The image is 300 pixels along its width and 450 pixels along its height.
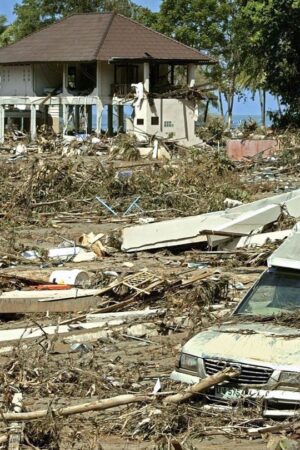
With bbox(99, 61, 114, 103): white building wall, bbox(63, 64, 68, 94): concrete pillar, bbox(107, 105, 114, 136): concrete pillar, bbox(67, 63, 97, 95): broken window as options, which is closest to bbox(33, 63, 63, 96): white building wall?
bbox(67, 63, 97, 95): broken window

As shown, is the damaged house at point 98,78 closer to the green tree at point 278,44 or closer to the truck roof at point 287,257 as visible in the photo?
the green tree at point 278,44

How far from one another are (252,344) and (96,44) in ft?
150

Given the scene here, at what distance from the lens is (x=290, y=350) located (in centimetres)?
813

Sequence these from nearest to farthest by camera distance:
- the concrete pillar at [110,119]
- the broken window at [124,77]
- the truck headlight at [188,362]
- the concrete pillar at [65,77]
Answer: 1. the truck headlight at [188,362]
2. the broken window at [124,77]
3. the concrete pillar at [65,77]
4. the concrete pillar at [110,119]

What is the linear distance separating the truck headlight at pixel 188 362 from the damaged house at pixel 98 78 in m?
39.7

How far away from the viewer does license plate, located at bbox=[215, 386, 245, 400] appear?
8039 millimetres

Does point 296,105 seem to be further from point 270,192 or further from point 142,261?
point 142,261

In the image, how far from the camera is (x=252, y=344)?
8.33m

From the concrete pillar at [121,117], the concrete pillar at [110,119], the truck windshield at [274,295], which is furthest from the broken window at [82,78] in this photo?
the truck windshield at [274,295]

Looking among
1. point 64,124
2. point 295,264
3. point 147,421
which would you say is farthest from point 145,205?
point 64,124

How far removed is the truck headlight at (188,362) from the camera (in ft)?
27.6

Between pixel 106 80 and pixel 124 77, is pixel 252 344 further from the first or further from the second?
pixel 124 77

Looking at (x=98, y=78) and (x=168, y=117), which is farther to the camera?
(x=98, y=78)

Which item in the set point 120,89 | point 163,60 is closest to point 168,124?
point 163,60
